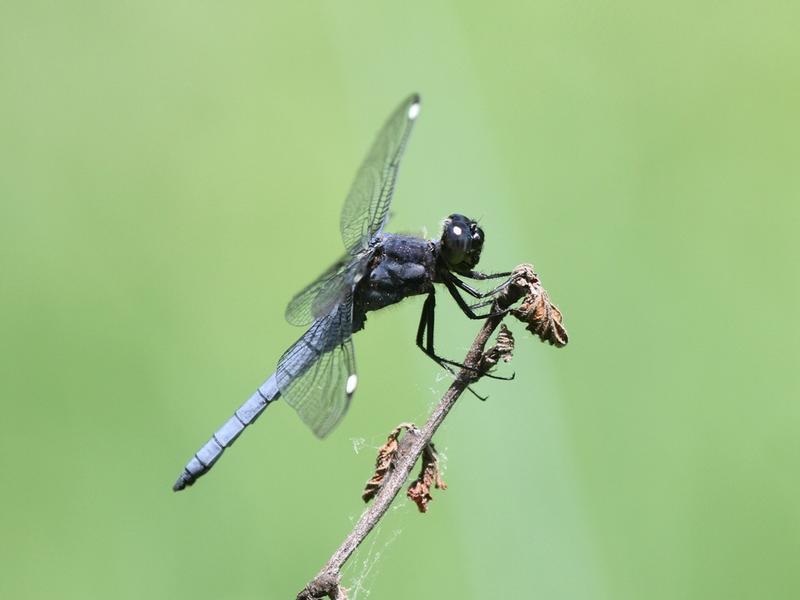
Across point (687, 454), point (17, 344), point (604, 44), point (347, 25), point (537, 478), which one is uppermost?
point (604, 44)

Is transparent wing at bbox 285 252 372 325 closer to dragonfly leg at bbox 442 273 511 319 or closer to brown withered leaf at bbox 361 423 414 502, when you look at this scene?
dragonfly leg at bbox 442 273 511 319

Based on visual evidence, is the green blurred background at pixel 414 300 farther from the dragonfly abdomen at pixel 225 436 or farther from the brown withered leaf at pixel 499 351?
the brown withered leaf at pixel 499 351

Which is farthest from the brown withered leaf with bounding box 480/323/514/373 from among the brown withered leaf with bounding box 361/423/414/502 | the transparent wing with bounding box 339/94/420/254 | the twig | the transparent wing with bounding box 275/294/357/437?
the transparent wing with bounding box 339/94/420/254

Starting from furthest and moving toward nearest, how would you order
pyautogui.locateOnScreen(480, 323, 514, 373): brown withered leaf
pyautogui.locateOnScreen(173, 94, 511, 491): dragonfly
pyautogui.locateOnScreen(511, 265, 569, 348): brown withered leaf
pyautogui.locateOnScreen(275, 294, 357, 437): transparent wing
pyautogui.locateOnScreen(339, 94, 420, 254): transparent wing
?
1. pyautogui.locateOnScreen(339, 94, 420, 254): transparent wing
2. pyautogui.locateOnScreen(173, 94, 511, 491): dragonfly
3. pyautogui.locateOnScreen(275, 294, 357, 437): transparent wing
4. pyautogui.locateOnScreen(511, 265, 569, 348): brown withered leaf
5. pyautogui.locateOnScreen(480, 323, 514, 373): brown withered leaf

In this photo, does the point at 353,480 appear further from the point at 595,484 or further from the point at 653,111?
the point at 653,111

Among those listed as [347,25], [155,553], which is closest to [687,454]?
[155,553]

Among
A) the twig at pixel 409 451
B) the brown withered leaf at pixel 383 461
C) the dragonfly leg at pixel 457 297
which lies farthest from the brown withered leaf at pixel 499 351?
the dragonfly leg at pixel 457 297

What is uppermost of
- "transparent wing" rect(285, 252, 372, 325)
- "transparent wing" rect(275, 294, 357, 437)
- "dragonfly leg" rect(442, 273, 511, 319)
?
"dragonfly leg" rect(442, 273, 511, 319)

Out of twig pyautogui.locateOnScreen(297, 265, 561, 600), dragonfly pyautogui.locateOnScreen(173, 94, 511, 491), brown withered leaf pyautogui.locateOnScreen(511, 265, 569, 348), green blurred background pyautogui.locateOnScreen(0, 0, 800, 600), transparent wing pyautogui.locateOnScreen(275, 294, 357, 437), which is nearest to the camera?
twig pyautogui.locateOnScreen(297, 265, 561, 600)
